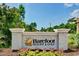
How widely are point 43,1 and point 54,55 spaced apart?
0.82 metres

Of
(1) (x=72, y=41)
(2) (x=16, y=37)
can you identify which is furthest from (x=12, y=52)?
(1) (x=72, y=41)

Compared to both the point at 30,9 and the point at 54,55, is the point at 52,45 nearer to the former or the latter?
the point at 54,55

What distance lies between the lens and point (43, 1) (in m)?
3.96

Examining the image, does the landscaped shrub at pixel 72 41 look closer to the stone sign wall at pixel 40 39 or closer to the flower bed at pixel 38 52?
the stone sign wall at pixel 40 39

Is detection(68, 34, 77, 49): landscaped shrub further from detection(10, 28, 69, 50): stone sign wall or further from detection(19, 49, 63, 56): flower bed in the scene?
detection(19, 49, 63, 56): flower bed

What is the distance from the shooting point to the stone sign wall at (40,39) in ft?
13.1

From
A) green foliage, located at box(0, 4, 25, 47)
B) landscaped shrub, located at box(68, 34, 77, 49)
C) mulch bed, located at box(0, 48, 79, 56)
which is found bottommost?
mulch bed, located at box(0, 48, 79, 56)

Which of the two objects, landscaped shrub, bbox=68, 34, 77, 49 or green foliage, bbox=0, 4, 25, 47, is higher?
green foliage, bbox=0, 4, 25, 47

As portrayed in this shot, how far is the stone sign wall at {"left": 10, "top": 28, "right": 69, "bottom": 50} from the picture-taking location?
4.01 m

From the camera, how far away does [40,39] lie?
4.02 m

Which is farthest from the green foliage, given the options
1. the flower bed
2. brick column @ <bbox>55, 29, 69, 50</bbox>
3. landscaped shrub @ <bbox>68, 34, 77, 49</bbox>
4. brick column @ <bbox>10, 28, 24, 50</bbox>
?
landscaped shrub @ <bbox>68, 34, 77, 49</bbox>

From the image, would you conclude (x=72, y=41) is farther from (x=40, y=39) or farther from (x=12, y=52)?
(x=12, y=52)

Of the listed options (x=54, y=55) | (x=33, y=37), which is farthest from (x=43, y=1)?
(x=54, y=55)

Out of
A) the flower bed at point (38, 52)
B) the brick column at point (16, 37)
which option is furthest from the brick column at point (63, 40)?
the brick column at point (16, 37)
